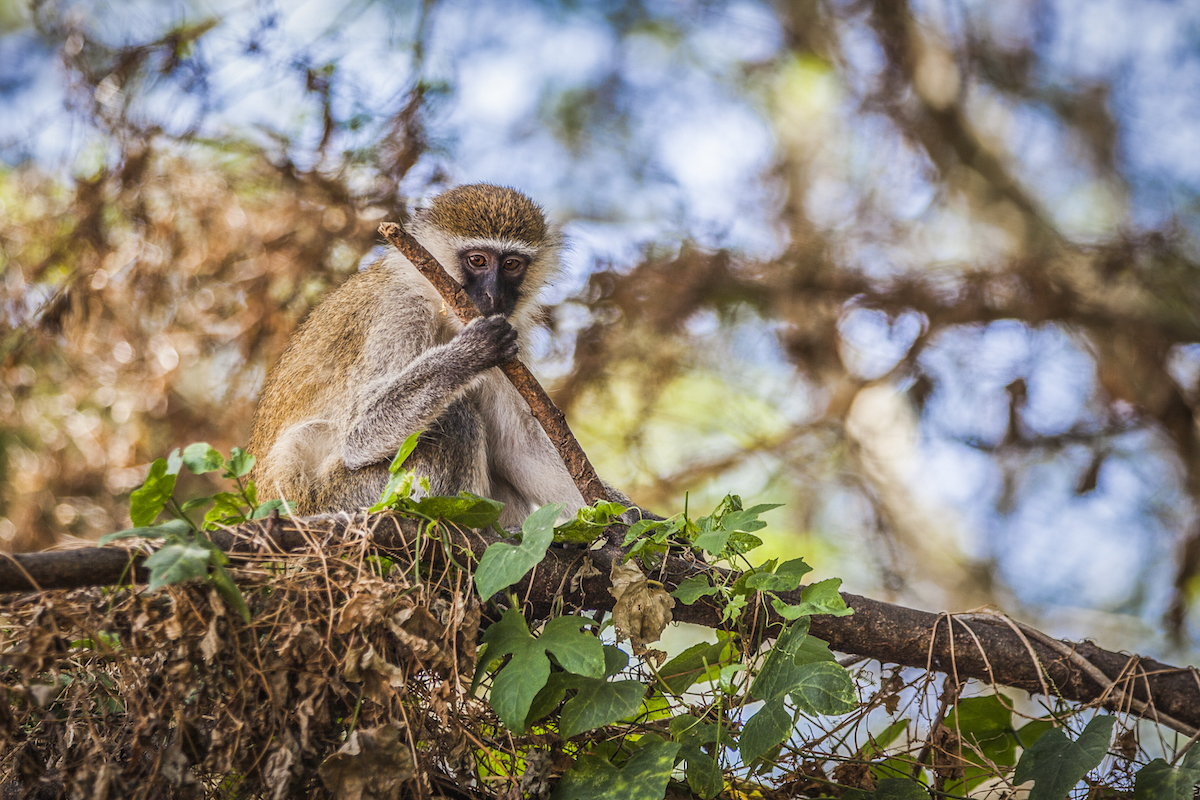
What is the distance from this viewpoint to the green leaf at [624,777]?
7.35ft

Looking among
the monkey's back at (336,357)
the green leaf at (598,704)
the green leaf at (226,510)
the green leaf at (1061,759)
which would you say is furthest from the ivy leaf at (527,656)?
the monkey's back at (336,357)

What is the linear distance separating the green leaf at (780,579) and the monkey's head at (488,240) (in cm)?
200

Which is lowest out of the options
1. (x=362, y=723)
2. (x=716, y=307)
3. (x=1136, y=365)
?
(x=1136, y=365)

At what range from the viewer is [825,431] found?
7.44 metres

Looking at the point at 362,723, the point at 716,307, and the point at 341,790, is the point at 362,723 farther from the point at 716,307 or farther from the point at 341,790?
the point at 716,307

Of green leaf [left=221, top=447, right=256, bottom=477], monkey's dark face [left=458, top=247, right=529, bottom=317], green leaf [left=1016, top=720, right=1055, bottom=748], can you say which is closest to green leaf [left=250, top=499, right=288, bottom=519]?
green leaf [left=221, top=447, right=256, bottom=477]

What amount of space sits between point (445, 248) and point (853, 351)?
3747mm

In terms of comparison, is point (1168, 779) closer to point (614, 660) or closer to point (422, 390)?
point (614, 660)

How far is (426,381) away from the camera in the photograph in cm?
363

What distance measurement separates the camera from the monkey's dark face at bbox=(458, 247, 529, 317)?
408 cm

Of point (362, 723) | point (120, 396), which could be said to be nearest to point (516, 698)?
point (362, 723)

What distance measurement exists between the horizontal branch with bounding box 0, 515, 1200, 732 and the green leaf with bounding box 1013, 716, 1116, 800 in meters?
0.32

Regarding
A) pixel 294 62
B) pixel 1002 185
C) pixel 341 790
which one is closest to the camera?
pixel 341 790

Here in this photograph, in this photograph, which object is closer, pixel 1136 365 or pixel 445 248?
pixel 445 248
